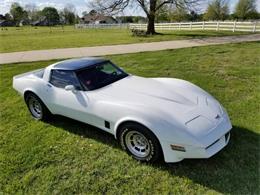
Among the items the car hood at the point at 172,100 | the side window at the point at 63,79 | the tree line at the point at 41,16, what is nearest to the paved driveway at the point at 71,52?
the side window at the point at 63,79

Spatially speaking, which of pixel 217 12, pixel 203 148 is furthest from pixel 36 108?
pixel 217 12

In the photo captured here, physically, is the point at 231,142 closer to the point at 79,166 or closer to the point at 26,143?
the point at 79,166

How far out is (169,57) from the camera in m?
10.2

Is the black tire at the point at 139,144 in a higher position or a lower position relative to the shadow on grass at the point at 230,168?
higher

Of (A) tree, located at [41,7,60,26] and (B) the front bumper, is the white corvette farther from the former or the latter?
(A) tree, located at [41,7,60,26]

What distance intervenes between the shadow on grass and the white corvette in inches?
9.5

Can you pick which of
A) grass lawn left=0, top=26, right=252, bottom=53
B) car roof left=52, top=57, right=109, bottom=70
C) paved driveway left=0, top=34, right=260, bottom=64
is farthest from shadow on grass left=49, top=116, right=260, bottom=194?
grass lawn left=0, top=26, right=252, bottom=53

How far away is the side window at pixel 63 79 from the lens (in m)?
4.02

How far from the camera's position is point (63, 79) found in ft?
13.7

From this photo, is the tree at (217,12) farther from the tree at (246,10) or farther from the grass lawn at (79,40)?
the grass lawn at (79,40)

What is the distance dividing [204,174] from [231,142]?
→ 886 millimetres

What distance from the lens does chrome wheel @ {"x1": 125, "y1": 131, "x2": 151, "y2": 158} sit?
3.20 meters

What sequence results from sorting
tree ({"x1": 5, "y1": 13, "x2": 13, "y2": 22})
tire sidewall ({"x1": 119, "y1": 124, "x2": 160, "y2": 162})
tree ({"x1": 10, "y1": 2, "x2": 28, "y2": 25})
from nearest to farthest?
tire sidewall ({"x1": 119, "y1": 124, "x2": 160, "y2": 162})
tree ({"x1": 10, "y1": 2, "x2": 28, "y2": 25})
tree ({"x1": 5, "y1": 13, "x2": 13, "y2": 22})

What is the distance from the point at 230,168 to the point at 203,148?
575mm
